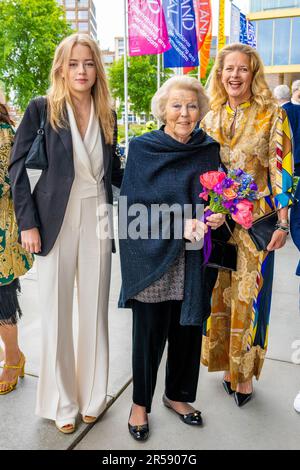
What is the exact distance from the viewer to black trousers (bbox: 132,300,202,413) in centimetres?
203

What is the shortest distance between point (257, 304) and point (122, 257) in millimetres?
864

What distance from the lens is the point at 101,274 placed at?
2.16m

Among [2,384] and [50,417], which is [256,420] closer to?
[50,417]

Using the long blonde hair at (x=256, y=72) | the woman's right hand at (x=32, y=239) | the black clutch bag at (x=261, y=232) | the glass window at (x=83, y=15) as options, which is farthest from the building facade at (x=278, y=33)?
the glass window at (x=83, y=15)

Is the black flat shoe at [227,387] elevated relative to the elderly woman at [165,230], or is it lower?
lower

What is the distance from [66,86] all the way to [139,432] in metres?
1.77

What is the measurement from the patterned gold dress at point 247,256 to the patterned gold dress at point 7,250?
1136 millimetres

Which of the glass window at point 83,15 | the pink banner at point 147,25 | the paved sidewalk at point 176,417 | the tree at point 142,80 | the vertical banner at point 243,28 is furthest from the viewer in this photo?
the glass window at point 83,15

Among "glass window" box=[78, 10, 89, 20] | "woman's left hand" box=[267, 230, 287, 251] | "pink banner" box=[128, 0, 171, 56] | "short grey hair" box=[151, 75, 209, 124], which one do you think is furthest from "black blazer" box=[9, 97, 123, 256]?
"glass window" box=[78, 10, 89, 20]

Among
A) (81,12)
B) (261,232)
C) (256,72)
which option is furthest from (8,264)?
(81,12)

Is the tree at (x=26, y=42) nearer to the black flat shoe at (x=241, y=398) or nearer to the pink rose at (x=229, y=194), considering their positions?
the black flat shoe at (x=241, y=398)

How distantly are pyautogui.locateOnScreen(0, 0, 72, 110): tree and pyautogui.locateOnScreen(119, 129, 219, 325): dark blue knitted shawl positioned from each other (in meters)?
20.3

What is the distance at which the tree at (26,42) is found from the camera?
1961 cm
